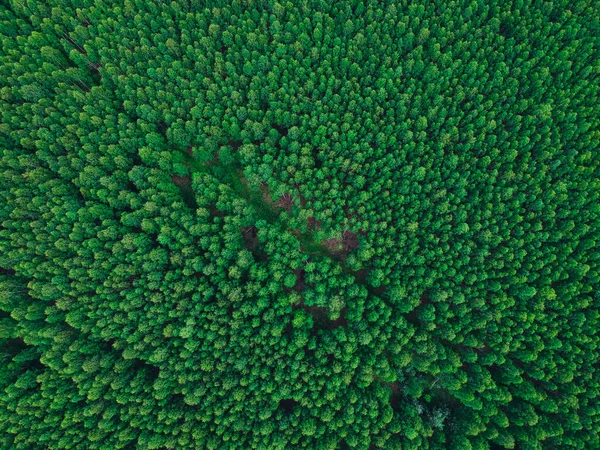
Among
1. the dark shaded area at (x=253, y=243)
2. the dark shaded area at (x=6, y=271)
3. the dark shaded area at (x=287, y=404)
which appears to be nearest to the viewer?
the dark shaded area at (x=287, y=404)

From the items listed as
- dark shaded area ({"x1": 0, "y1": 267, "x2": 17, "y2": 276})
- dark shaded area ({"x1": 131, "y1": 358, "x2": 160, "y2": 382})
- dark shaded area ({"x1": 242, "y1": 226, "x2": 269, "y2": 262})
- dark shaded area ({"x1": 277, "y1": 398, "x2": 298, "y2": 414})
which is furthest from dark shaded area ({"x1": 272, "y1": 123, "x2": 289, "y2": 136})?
dark shaded area ({"x1": 0, "y1": 267, "x2": 17, "y2": 276})

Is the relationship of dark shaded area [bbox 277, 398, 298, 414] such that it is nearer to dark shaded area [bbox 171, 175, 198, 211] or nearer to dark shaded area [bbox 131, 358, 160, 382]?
dark shaded area [bbox 131, 358, 160, 382]

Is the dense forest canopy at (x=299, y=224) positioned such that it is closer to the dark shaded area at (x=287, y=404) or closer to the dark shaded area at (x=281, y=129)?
the dark shaded area at (x=287, y=404)

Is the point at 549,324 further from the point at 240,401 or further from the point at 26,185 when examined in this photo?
the point at 26,185

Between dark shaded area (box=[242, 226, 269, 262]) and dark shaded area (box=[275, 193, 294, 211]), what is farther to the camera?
dark shaded area (box=[275, 193, 294, 211])

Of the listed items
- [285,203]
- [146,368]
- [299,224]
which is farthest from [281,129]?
[146,368]

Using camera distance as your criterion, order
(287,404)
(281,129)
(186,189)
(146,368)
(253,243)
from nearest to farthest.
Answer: (146,368)
(287,404)
(253,243)
(281,129)
(186,189)

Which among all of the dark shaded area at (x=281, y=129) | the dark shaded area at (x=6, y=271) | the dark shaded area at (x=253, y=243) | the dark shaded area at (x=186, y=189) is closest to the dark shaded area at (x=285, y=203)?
the dark shaded area at (x=253, y=243)

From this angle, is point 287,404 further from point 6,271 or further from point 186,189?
point 6,271

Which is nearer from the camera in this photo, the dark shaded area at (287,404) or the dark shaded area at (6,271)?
the dark shaded area at (287,404)
